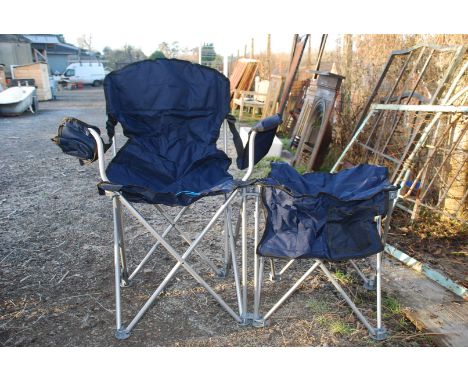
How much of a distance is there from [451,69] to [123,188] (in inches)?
102

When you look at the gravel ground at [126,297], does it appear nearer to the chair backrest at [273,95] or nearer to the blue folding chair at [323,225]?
the blue folding chair at [323,225]

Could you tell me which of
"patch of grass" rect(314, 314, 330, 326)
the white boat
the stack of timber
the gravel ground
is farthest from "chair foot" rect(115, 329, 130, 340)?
the white boat

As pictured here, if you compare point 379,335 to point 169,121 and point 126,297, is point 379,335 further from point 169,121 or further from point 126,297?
point 169,121

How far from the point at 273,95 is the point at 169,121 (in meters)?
5.41

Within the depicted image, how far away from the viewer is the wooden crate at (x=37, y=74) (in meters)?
12.0

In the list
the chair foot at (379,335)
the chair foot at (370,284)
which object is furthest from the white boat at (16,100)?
the chair foot at (379,335)

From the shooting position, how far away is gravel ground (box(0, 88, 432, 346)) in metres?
1.79

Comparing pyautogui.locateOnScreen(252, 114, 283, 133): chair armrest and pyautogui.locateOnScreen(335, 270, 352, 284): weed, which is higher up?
pyautogui.locateOnScreen(252, 114, 283, 133): chair armrest

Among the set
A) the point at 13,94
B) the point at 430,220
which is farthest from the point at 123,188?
the point at 13,94

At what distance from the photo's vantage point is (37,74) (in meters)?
12.3

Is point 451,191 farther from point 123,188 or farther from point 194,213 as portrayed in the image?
point 123,188

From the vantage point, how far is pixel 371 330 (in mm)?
1781

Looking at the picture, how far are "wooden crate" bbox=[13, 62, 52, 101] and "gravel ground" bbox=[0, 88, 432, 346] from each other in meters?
10.4

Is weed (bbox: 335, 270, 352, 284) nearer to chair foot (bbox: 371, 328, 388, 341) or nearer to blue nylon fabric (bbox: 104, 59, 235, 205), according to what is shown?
chair foot (bbox: 371, 328, 388, 341)
